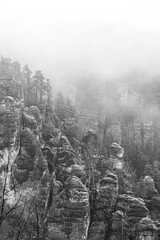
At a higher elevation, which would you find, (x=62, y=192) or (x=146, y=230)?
(x=62, y=192)

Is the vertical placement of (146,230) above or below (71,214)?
below

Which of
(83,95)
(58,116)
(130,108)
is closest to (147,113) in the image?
(130,108)

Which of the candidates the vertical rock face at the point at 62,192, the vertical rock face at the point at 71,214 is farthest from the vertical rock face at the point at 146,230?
the vertical rock face at the point at 71,214

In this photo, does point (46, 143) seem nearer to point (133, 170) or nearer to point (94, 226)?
point (94, 226)

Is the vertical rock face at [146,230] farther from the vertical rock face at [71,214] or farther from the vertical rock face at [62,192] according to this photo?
the vertical rock face at [71,214]

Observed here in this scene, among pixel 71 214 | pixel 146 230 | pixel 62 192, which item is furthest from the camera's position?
pixel 62 192

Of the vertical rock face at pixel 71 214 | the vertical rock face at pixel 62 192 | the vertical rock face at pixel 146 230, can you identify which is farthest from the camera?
the vertical rock face at pixel 62 192

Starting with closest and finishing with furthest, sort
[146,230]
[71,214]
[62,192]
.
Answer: [146,230] → [71,214] → [62,192]

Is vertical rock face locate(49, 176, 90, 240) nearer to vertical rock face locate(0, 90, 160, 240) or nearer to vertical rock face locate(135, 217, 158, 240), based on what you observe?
vertical rock face locate(0, 90, 160, 240)

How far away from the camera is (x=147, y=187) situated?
32.8 metres

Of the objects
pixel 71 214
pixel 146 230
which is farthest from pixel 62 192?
pixel 146 230

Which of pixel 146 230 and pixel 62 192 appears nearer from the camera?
pixel 146 230

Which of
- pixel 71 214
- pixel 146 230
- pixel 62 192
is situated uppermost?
pixel 62 192

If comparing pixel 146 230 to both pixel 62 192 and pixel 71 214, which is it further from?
pixel 62 192
